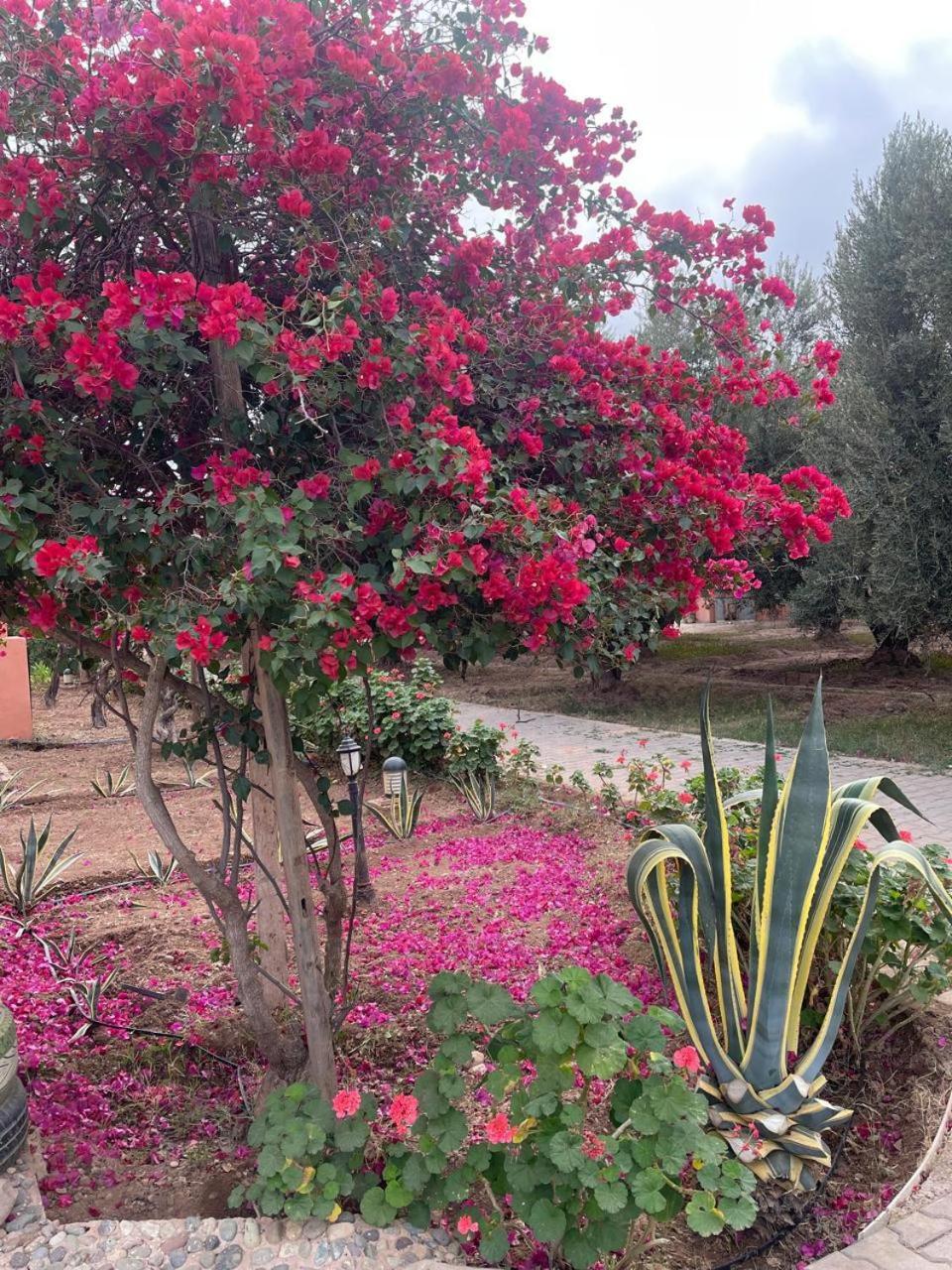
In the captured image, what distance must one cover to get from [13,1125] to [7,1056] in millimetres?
142

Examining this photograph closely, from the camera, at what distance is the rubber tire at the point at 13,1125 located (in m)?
1.89

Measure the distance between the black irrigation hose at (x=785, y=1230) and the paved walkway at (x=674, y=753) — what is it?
284 centimetres

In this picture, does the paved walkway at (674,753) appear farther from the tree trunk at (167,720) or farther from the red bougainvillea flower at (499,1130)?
the red bougainvillea flower at (499,1130)

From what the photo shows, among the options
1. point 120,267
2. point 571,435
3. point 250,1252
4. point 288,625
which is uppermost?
point 120,267

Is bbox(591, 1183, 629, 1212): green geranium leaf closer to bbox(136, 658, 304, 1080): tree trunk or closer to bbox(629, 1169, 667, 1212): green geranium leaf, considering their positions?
bbox(629, 1169, 667, 1212): green geranium leaf

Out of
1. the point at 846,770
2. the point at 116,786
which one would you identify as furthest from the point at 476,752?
the point at 846,770

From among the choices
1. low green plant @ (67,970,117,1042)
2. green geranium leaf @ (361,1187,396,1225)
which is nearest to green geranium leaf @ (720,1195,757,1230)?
green geranium leaf @ (361,1187,396,1225)

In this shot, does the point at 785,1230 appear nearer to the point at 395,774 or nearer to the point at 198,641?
the point at 198,641

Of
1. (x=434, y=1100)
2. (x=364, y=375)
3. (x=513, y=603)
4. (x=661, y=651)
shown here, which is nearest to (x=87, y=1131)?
(x=434, y=1100)

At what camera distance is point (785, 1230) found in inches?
77.0

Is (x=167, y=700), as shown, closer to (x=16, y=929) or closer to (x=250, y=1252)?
(x=16, y=929)

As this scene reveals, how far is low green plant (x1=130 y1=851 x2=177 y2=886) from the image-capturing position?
15.1 ft

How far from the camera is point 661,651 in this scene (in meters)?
16.5

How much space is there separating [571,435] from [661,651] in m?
14.7
